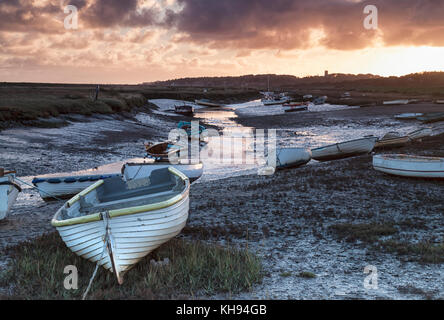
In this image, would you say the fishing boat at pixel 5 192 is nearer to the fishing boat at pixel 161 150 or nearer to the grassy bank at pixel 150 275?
the grassy bank at pixel 150 275

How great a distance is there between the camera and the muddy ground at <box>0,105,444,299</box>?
8.12 m

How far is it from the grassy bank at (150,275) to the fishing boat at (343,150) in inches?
614

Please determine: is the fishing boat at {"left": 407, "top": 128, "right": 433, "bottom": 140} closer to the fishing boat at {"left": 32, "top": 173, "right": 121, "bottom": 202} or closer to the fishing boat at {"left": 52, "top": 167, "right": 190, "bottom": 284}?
the fishing boat at {"left": 32, "top": 173, "right": 121, "bottom": 202}

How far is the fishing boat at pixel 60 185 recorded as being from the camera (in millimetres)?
16000

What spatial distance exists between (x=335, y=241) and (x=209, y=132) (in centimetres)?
3374

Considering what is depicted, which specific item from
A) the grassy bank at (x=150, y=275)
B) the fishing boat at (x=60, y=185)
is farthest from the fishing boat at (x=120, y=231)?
the fishing boat at (x=60, y=185)

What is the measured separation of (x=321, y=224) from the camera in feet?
38.6

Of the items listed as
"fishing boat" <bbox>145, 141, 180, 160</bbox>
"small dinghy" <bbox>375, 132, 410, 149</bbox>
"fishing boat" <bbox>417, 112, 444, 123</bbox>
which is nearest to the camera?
"fishing boat" <bbox>145, 141, 180, 160</bbox>

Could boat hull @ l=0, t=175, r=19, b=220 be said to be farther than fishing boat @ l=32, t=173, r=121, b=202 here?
No

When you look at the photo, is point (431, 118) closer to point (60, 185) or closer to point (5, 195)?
point (60, 185)

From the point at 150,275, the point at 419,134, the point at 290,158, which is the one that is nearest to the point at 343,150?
the point at 290,158

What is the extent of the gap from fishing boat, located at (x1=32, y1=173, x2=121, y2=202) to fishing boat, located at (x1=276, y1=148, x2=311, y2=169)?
364 inches

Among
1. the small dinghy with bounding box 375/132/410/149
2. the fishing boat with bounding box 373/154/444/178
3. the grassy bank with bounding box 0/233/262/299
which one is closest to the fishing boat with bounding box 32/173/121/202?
the grassy bank with bounding box 0/233/262/299
